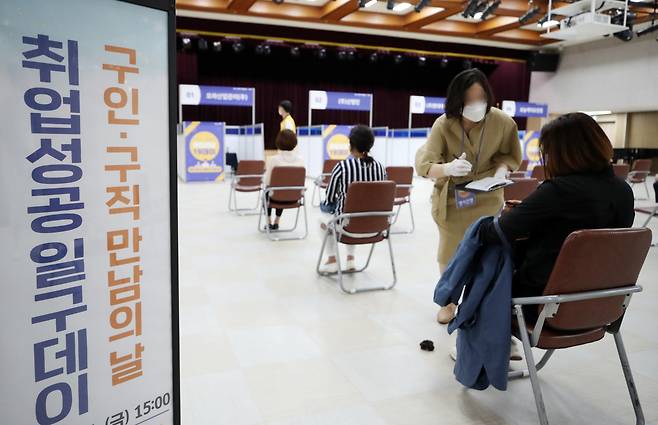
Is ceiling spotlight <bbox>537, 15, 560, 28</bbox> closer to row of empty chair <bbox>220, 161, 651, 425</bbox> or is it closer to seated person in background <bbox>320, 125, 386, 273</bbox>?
seated person in background <bbox>320, 125, 386, 273</bbox>

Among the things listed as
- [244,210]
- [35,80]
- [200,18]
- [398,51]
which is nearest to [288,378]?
[35,80]

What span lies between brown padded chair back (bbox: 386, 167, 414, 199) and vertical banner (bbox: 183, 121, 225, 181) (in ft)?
17.5

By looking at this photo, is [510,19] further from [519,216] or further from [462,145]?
[519,216]

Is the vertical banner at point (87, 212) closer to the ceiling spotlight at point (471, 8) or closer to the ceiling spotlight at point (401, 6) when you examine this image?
the ceiling spotlight at point (471, 8)

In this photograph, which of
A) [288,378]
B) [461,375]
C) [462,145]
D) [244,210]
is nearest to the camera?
[461,375]

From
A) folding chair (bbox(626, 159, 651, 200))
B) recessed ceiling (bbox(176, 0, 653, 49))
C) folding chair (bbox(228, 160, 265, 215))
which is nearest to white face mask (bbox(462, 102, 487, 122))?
folding chair (bbox(228, 160, 265, 215))

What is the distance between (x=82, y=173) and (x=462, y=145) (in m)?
1.95

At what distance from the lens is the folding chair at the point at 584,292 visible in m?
1.50

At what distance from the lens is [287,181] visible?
186 inches

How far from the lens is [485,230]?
1.74 m

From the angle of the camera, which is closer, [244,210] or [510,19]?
[244,210]

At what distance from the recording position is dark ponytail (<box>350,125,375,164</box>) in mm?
3416

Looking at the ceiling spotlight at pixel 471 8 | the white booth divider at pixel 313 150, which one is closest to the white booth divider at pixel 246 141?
the white booth divider at pixel 313 150

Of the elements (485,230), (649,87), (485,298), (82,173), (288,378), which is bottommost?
(288,378)
